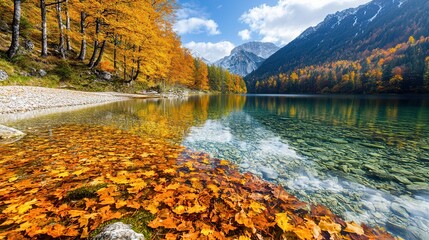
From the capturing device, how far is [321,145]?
Result: 25.0 ft

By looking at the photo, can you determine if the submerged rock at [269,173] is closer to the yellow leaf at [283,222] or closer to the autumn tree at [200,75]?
the yellow leaf at [283,222]

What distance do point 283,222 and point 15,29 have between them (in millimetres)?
23044

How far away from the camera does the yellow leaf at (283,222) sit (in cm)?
269

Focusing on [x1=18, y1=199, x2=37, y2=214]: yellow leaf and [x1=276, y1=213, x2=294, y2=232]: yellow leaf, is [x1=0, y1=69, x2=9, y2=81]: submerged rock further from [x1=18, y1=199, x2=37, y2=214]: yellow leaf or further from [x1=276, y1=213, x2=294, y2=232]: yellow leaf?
[x1=276, y1=213, x2=294, y2=232]: yellow leaf

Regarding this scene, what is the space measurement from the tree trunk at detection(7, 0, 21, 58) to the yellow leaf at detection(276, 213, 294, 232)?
2293 centimetres

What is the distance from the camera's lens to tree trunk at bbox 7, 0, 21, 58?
15534mm

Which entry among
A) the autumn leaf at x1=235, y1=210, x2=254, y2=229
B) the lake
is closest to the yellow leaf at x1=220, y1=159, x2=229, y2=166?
the lake

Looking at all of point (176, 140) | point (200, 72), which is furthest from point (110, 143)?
point (200, 72)

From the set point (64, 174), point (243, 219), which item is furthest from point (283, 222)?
point (64, 174)

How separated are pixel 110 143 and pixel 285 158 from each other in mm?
5589

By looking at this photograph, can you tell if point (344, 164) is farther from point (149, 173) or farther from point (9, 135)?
point (9, 135)

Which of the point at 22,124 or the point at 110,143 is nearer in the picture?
the point at 110,143

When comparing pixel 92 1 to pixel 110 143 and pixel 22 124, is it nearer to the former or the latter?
pixel 22 124

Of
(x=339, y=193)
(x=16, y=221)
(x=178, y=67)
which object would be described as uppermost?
(x=178, y=67)
